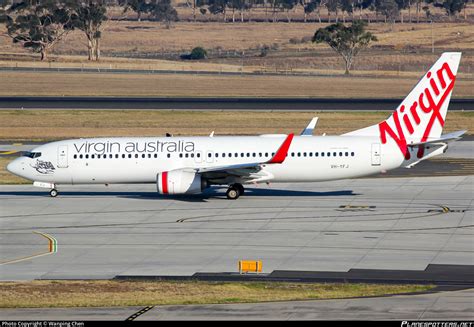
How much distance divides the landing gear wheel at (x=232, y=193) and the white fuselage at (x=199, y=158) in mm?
784

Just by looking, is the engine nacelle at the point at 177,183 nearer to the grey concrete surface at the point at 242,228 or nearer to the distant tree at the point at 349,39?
the grey concrete surface at the point at 242,228

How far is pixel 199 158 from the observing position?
184 feet

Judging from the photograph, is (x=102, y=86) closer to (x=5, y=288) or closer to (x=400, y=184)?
(x=400, y=184)

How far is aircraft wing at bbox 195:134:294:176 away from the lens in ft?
177

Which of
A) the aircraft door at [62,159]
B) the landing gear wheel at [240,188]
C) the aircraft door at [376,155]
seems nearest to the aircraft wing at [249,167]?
the landing gear wheel at [240,188]

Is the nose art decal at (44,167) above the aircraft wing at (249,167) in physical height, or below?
below

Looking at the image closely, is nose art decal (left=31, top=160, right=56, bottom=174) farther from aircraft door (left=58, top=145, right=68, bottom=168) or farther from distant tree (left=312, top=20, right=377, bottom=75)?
distant tree (left=312, top=20, right=377, bottom=75)

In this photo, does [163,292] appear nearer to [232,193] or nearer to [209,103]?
[232,193]

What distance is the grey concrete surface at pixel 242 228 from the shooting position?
4034cm

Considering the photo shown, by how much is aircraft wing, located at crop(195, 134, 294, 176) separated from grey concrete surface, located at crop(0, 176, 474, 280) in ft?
5.87

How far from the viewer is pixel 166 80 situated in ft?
477

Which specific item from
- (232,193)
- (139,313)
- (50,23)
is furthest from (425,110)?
(50,23)

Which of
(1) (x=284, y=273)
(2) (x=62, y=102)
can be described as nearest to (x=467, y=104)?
(2) (x=62, y=102)

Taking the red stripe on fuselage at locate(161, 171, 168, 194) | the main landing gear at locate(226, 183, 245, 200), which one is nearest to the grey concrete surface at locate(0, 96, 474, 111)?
the main landing gear at locate(226, 183, 245, 200)
